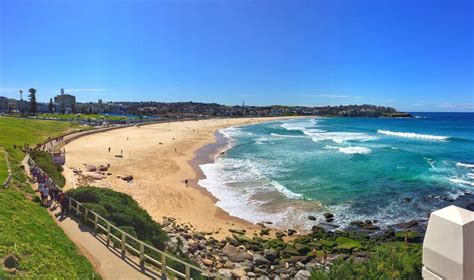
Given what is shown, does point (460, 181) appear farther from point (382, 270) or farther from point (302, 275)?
point (382, 270)

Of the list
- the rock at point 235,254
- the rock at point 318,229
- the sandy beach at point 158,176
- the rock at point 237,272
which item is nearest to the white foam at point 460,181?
the rock at point 318,229

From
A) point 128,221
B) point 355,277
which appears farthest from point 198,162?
point 355,277

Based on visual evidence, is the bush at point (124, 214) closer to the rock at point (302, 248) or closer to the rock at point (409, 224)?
the rock at point (302, 248)

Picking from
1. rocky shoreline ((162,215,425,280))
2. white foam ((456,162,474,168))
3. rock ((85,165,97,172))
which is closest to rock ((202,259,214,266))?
rocky shoreline ((162,215,425,280))

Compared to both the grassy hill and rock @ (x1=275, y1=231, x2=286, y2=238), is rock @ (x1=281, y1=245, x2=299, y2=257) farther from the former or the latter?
the grassy hill

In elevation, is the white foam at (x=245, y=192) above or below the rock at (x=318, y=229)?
above

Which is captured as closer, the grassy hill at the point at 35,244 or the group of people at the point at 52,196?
the grassy hill at the point at 35,244
